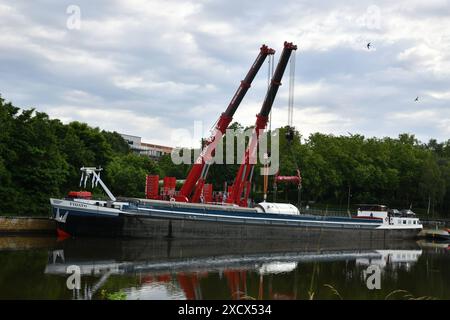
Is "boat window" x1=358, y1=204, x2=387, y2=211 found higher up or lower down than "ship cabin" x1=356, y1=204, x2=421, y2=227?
higher up

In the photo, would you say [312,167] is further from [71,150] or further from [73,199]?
[73,199]

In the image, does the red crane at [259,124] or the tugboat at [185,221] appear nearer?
the tugboat at [185,221]

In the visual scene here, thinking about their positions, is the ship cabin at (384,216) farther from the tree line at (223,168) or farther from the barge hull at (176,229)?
the tree line at (223,168)

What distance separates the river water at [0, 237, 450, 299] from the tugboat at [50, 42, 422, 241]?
1.34m

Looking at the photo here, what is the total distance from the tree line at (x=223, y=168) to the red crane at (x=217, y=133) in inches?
351

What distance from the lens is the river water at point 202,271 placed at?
2250cm

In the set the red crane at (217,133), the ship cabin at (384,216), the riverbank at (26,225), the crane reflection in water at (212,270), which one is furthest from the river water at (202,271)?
the ship cabin at (384,216)

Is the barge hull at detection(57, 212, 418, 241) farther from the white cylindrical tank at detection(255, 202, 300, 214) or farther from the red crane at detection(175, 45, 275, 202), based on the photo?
the red crane at detection(175, 45, 275, 202)

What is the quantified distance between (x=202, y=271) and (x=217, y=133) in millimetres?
19711

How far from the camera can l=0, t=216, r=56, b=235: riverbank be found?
4175 centimetres

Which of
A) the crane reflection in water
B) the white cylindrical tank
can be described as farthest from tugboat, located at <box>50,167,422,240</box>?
the crane reflection in water

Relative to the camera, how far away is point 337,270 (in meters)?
32.6

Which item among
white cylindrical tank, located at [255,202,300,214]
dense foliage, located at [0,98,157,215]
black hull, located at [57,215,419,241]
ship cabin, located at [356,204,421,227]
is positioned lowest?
black hull, located at [57,215,419,241]
